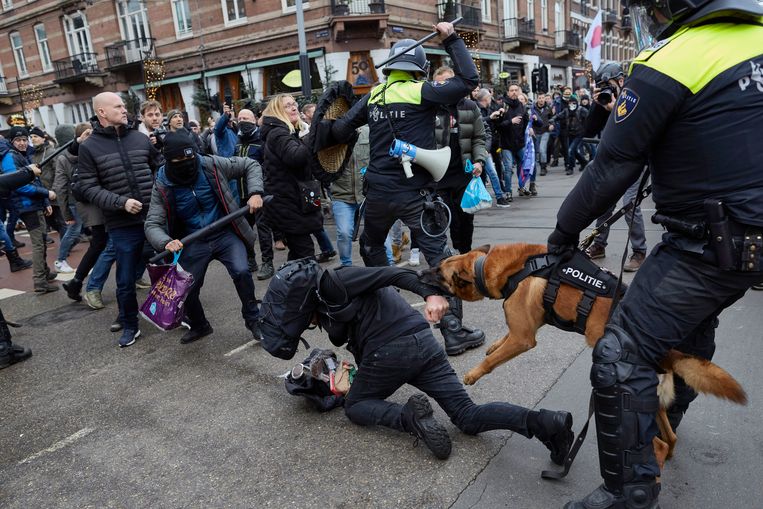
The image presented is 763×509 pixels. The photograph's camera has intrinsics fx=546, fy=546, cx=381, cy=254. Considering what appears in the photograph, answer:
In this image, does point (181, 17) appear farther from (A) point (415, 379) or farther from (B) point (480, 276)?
(B) point (480, 276)

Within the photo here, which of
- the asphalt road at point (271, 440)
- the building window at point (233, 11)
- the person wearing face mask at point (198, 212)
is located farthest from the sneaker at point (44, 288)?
the building window at point (233, 11)

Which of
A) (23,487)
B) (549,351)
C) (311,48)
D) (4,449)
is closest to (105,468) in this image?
(23,487)

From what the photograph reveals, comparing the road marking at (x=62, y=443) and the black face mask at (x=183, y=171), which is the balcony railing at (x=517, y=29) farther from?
the road marking at (x=62, y=443)

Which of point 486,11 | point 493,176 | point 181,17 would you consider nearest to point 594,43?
point 493,176

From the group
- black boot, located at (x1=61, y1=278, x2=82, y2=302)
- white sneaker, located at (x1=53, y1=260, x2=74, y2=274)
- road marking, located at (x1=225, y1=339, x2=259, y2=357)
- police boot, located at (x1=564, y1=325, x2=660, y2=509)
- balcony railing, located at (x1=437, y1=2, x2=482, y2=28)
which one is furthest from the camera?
balcony railing, located at (x1=437, y1=2, x2=482, y2=28)

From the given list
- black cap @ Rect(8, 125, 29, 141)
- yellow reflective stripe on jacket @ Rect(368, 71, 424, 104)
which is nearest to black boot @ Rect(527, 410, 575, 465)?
yellow reflective stripe on jacket @ Rect(368, 71, 424, 104)

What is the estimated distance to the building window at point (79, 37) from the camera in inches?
1105

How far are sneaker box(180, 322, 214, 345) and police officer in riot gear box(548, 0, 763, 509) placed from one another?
3.57 m

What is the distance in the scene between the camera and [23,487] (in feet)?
9.35

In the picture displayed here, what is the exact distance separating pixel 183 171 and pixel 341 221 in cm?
214

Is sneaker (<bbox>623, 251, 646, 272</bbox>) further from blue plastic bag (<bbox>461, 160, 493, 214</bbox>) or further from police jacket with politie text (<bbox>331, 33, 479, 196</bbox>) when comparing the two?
police jacket with politie text (<bbox>331, 33, 479, 196</bbox>)

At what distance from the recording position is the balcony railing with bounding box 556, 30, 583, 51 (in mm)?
35219

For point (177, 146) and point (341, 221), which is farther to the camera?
point (341, 221)

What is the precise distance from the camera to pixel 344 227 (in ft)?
19.8
